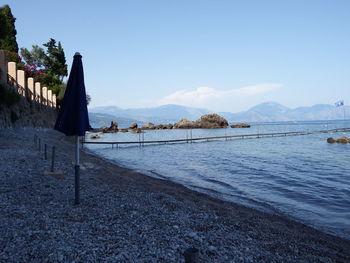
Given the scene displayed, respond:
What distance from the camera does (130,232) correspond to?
4.96 metres

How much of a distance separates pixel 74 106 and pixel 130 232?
3.08 meters

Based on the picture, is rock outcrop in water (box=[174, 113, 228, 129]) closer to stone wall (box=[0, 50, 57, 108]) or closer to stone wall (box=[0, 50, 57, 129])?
stone wall (box=[0, 50, 57, 129])

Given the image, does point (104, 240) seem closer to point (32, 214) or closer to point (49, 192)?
point (32, 214)

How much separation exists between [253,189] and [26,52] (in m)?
53.1

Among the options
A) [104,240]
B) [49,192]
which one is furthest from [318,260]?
[49,192]

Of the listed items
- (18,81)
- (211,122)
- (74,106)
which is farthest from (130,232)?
(211,122)

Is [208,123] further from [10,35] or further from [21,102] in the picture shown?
[21,102]

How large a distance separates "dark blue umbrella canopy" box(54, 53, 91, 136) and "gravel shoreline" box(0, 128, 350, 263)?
77.3 inches

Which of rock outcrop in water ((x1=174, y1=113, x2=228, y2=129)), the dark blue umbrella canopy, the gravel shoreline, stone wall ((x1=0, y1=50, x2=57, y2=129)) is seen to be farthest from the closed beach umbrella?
rock outcrop in water ((x1=174, y1=113, x2=228, y2=129))

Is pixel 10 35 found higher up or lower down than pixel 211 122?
higher up

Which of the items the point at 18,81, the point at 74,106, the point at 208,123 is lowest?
the point at 74,106

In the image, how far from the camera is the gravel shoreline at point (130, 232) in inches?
161

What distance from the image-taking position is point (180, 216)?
6.44m

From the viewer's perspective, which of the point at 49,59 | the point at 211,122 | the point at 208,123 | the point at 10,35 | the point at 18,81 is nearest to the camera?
the point at 18,81
